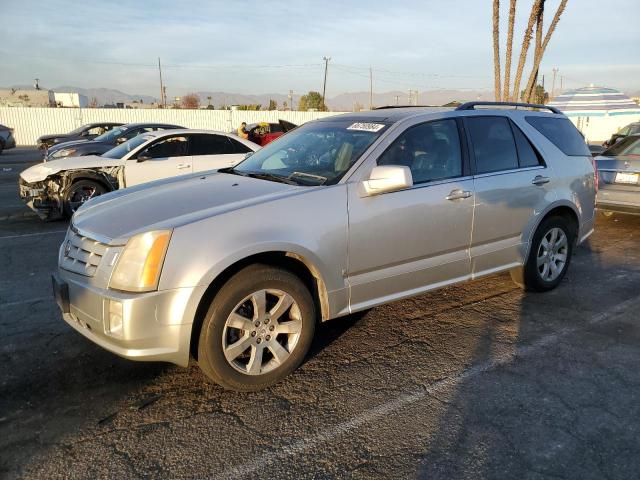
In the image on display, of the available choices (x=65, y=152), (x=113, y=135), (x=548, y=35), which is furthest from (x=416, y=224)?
(x=548, y=35)

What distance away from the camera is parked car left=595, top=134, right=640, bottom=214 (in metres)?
7.50

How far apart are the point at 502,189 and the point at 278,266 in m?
2.24

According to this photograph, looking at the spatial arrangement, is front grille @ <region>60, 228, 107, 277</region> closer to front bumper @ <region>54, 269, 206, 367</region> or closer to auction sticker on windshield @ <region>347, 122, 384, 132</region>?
front bumper @ <region>54, 269, 206, 367</region>

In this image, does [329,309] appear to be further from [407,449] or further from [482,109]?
[482,109]

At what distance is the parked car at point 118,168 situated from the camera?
8.69 metres

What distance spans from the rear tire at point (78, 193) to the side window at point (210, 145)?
5.90 feet

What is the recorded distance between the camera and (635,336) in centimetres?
411

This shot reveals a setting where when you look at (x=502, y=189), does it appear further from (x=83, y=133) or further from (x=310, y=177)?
(x=83, y=133)

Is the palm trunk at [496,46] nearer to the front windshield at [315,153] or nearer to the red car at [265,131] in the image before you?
the red car at [265,131]

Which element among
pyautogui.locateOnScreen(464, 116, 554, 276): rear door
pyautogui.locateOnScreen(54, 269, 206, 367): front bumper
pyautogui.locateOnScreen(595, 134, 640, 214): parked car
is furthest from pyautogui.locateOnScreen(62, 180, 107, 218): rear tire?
pyautogui.locateOnScreen(595, 134, 640, 214): parked car

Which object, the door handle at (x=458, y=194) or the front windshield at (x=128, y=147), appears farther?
the front windshield at (x=128, y=147)

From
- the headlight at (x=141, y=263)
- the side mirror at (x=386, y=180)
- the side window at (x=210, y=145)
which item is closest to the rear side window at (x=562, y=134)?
the side mirror at (x=386, y=180)

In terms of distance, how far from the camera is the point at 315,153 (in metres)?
4.15

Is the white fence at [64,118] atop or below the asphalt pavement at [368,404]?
atop
